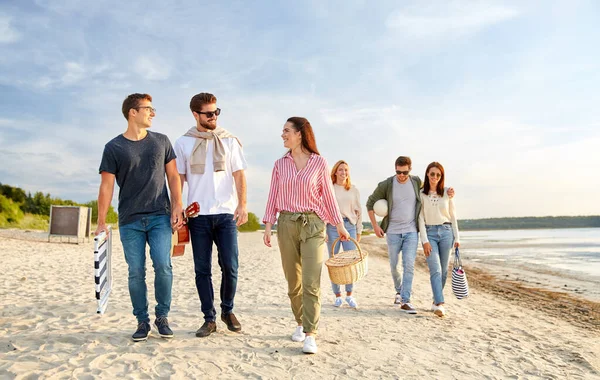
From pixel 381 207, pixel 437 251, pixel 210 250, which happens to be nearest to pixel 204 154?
pixel 210 250

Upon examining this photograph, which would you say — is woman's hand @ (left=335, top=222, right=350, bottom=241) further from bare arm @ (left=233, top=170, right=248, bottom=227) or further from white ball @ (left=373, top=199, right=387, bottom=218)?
white ball @ (left=373, top=199, right=387, bottom=218)

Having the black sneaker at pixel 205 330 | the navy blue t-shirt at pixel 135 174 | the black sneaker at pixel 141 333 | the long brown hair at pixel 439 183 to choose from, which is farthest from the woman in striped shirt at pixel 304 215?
the long brown hair at pixel 439 183

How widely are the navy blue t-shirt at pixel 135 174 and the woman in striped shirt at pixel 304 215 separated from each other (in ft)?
3.61

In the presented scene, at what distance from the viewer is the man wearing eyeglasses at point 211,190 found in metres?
4.70

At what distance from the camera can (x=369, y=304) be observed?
24.7 feet

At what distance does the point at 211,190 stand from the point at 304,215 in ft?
3.18

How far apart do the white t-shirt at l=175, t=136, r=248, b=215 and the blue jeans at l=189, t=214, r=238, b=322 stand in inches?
4.3

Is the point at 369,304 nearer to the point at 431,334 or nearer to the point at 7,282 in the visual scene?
the point at 431,334

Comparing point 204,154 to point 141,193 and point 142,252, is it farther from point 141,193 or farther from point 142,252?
point 142,252

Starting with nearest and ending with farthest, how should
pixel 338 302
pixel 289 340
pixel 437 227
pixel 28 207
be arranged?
pixel 289 340, pixel 437 227, pixel 338 302, pixel 28 207

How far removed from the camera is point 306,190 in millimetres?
4480

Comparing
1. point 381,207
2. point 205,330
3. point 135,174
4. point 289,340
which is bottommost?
point 289,340

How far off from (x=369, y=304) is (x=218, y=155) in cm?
403

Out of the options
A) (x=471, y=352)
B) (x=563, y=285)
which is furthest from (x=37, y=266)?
(x=563, y=285)
